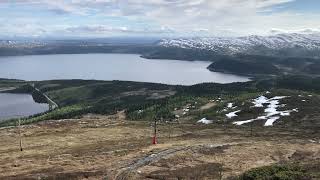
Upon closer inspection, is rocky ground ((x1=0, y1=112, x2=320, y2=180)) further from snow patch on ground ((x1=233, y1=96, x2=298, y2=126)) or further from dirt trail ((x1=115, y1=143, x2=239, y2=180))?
snow patch on ground ((x1=233, y1=96, x2=298, y2=126))

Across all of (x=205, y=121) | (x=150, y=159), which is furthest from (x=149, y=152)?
(x=205, y=121)

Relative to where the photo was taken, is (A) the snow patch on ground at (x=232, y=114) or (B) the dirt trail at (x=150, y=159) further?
(A) the snow patch on ground at (x=232, y=114)

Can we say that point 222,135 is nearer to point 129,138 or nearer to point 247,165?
point 129,138

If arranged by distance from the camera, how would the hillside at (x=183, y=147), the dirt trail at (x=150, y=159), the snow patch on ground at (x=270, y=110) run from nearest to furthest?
the dirt trail at (x=150, y=159)
the hillside at (x=183, y=147)
the snow patch on ground at (x=270, y=110)

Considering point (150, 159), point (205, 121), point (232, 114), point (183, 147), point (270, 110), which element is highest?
point (150, 159)

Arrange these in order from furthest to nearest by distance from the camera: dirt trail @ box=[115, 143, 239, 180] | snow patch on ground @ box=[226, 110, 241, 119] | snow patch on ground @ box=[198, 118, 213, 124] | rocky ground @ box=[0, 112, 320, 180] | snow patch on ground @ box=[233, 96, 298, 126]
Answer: snow patch on ground @ box=[226, 110, 241, 119] < snow patch on ground @ box=[198, 118, 213, 124] < snow patch on ground @ box=[233, 96, 298, 126] < rocky ground @ box=[0, 112, 320, 180] < dirt trail @ box=[115, 143, 239, 180]

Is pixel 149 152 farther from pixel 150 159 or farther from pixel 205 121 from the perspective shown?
pixel 205 121

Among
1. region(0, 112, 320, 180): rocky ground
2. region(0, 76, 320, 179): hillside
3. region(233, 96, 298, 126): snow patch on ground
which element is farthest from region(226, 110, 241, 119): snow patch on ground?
region(0, 112, 320, 180): rocky ground

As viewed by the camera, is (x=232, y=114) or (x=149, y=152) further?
(x=232, y=114)

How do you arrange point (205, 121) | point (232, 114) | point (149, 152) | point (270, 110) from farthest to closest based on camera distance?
point (232, 114), point (270, 110), point (205, 121), point (149, 152)

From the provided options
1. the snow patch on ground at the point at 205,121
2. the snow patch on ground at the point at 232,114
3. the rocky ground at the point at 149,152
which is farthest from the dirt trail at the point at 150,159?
the snow patch on ground at the point at 232,114

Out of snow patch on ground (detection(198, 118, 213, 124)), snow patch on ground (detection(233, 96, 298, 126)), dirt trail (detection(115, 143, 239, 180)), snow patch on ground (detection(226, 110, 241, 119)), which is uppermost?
dirt trail (detection(115, 143, 239, 180))

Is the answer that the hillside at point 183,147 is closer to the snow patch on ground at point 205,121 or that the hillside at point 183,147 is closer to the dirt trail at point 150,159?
the dirt trail at point 150,159
